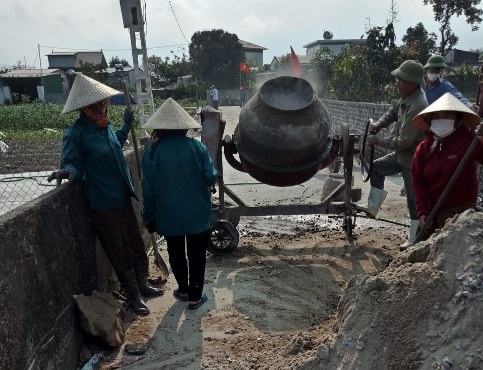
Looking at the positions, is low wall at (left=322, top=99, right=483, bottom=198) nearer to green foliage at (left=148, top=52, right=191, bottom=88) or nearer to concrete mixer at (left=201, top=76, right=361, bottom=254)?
concrete mixer at (left=201, top=76, right=361, bottom=254)

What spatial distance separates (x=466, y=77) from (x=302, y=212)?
25.9 meters

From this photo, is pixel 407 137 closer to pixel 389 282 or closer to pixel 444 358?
pixel 389 282

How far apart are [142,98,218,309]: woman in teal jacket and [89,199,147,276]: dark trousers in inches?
6.7

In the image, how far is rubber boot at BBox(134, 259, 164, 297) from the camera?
4164 mm

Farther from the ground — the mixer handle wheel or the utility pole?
the utility pole

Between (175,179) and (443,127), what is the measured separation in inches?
82.7

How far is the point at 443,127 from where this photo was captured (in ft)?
10.9

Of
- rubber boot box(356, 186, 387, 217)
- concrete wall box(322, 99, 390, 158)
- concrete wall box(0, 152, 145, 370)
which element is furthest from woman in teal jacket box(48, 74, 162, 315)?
concrete wall box(322, 99, 390, 158)

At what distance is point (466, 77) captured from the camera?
2686 centimetres

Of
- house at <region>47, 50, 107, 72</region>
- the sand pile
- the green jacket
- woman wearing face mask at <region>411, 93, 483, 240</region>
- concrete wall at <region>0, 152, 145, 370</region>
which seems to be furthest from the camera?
house at <region>47, 50, 107, 72</region>

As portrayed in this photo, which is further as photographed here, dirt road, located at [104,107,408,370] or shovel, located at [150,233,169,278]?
shovel, located at [150,233,169,278]

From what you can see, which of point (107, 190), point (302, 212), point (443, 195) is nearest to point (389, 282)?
point (443, 195)

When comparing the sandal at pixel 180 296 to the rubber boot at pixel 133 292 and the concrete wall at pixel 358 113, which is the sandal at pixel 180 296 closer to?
the rubber boot at pixel 133 292

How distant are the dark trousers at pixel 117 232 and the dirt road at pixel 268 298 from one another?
51 centimetres
